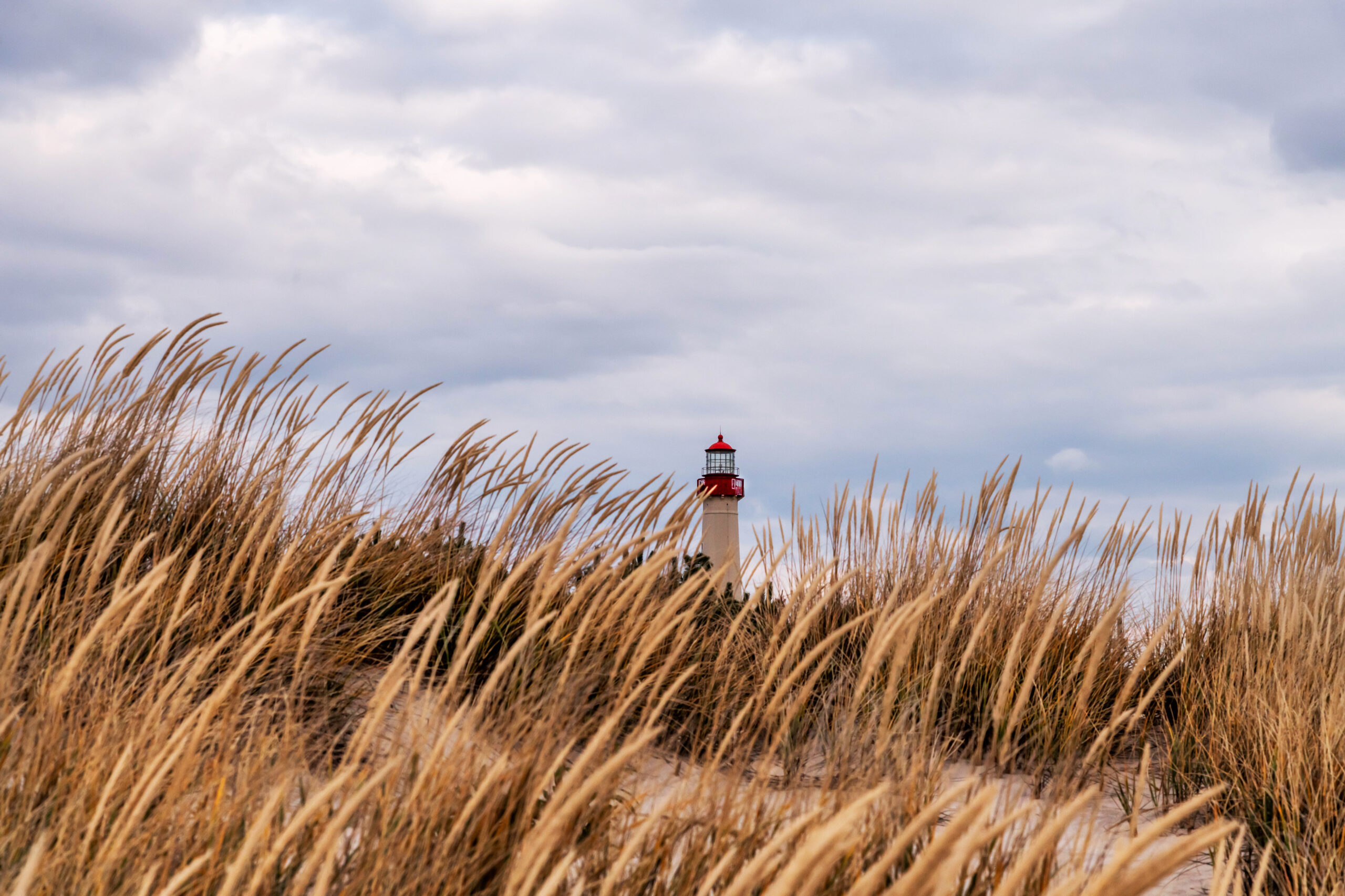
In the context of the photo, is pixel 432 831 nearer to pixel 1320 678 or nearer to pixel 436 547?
pixel 436 547

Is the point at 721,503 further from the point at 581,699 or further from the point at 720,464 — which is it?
the point at 581,699

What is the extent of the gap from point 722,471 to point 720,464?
4.7 inches

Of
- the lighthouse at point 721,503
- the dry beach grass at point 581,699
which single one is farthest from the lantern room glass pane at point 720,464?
the dry beach grass at point 581,699

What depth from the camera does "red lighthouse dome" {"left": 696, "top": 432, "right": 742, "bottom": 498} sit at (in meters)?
13.1

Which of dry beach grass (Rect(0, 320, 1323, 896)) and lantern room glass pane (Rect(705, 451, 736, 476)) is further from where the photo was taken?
lantern room glass pane (Rect(705, 451, 736, 476))

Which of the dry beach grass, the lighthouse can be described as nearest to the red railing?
A: the lighthouse

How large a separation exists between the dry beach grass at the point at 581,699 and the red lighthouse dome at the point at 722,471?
741 centimetres

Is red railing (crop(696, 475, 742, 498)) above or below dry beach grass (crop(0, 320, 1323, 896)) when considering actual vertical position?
above

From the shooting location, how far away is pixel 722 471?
Answer: 44.7 ft

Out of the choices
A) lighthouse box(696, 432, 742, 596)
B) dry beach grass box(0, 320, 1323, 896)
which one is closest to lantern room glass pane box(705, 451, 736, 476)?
lighthouse box(696, 432, 742, 596)

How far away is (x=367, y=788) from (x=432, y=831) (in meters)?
0.87

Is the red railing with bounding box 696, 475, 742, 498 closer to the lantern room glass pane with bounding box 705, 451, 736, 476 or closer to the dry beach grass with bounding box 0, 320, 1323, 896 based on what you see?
the lantern room glass pane with bounding box 705, 451, 736, 476

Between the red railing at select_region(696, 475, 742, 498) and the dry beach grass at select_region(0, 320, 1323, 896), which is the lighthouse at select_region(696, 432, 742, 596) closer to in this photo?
the red railing at select_region(696, 475, 742, 498)

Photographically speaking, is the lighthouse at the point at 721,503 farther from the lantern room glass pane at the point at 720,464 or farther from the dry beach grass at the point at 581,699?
the dry beach grass at the point at 581,699
